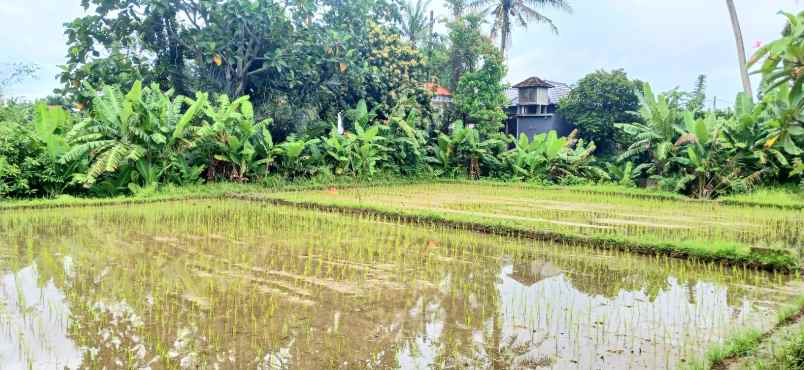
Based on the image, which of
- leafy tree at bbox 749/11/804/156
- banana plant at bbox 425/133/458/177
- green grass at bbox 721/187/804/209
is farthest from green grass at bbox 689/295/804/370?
banana plant at bbox 425/133/458/177

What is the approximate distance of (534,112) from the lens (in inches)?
938

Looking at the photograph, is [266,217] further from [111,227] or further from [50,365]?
[50,365]

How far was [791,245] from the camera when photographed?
6.81 meters

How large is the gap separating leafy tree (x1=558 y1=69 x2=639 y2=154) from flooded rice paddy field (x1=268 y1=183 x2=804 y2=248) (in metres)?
7.62

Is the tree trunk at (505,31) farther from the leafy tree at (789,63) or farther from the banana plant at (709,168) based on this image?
the leafy tree at (789,63)

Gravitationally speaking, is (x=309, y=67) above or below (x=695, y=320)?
above

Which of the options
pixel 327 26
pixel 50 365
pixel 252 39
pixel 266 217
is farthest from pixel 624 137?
pixel 50 365

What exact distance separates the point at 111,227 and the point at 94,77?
7.58 m

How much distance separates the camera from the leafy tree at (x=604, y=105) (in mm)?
20344

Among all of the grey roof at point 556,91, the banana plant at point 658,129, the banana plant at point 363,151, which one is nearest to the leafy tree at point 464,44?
the grey roof at point 556,91

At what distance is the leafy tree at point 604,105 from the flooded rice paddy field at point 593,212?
25.0ft

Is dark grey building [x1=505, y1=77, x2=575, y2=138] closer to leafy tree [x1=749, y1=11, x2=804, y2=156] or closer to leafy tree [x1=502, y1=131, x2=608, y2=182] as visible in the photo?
leafy tree [x1=502, y1=131, x2=608, y2=182]

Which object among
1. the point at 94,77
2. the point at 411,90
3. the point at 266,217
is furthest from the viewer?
the point at 411,90

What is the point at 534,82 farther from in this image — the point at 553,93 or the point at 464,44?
the point at 464,44
